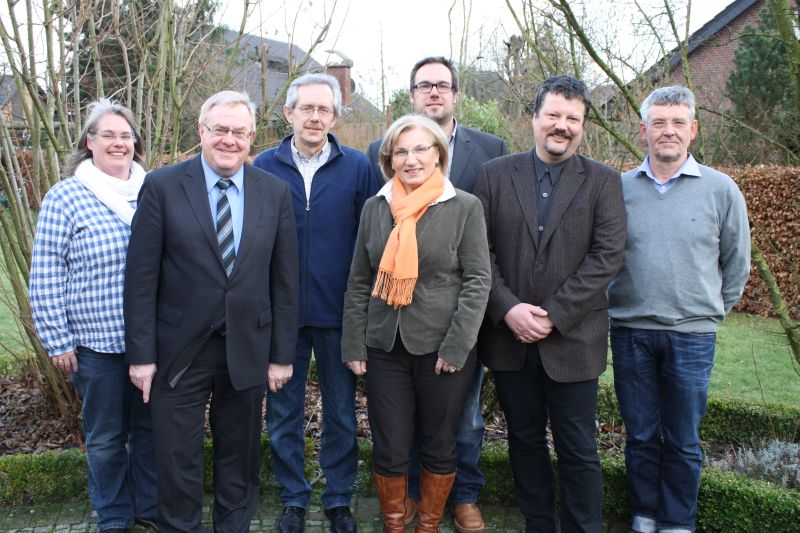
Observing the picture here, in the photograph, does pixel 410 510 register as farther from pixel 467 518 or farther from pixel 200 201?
pixel 200 201

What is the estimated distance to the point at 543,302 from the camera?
3.29 meters

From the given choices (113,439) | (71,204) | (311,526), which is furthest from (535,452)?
(71,204)

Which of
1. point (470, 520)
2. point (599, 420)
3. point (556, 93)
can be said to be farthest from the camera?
point (599, 420)

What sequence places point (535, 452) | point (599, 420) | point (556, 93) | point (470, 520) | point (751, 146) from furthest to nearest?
point (751, 146) < point (599, 420) < point (470, 520) < point (535, 452) < point (556, 93)

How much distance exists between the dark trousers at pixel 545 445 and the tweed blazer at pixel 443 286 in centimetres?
39

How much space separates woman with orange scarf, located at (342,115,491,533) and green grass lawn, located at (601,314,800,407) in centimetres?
312

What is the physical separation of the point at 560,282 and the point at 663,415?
89cm

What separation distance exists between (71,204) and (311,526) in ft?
6.80

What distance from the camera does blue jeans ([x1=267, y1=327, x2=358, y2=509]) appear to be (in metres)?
3.68

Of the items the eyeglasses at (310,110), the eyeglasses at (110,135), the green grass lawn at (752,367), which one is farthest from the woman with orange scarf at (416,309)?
the green grass lawn at (752,367)

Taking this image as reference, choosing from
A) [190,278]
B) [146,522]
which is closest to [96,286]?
[190,278]

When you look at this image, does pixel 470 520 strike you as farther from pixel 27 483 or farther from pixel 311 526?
pixel 27 483

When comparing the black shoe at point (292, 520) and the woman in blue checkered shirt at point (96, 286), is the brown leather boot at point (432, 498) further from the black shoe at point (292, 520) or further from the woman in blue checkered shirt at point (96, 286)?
the woman in blue checkered shirt at point (96, 286)

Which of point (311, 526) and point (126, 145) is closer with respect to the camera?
point (126, 145)
